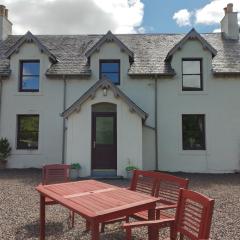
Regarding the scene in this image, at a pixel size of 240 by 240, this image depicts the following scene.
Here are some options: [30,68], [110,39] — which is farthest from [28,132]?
[110,39]

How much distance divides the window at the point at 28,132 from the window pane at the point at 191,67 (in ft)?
27.9

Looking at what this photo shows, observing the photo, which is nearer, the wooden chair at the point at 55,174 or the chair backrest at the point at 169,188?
the chair backrest at the point at 169,188

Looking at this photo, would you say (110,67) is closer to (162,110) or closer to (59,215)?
(162,110)

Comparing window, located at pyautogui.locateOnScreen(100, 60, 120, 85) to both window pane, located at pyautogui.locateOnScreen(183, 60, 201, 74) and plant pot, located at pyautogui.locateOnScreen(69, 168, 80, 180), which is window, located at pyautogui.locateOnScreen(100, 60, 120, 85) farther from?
plant pot, located at pyautogui.locateOnScreen(69, 168, 80, 180)

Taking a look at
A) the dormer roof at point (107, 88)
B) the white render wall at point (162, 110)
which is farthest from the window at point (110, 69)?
the dormer roof at point (107, 88)

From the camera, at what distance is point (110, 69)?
1630 centimetres

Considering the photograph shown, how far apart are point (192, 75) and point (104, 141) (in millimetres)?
6057

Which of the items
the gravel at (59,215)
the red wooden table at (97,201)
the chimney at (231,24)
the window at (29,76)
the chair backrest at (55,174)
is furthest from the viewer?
the chimney at (231,24)

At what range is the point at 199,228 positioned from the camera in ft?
12.2

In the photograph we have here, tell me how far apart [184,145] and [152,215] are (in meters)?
11.6

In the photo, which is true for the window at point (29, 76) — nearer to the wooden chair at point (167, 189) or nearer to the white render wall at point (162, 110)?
the white render wall at point (162, 110)

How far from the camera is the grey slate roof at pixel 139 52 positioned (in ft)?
52.7

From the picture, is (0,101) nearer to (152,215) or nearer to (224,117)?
(224,117)

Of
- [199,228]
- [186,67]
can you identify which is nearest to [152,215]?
[199,228]
